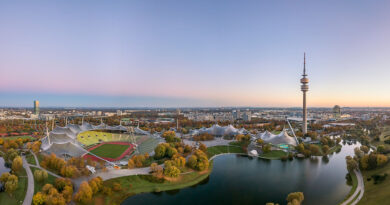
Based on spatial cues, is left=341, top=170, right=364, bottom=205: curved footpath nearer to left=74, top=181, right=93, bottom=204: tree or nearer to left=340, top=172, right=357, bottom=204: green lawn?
left=340, top=172, right=357, bottom=204: green lawn

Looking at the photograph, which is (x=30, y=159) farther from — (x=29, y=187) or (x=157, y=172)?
(x=157, y=172)

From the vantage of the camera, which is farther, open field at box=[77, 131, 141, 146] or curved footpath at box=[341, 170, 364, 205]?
open field at box=[77, 131, 141, 146]

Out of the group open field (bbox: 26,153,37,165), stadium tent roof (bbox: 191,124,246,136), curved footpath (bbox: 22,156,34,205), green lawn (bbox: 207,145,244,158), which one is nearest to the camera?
curved footpath (bbox: 22,156,34,205)

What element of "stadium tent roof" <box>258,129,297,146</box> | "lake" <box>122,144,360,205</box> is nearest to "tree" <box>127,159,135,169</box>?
"lake" <box>122,144,360,205</box>

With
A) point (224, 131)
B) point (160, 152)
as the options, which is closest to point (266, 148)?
point (224, 131)

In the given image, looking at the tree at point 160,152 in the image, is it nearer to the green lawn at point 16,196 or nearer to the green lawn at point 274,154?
the green lawn at point 16,196

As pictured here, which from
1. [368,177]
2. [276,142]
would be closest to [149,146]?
[276,142]

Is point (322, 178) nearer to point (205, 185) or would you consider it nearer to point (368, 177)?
point (368, 177)
